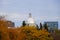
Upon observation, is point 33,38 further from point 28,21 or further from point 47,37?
point 28,21

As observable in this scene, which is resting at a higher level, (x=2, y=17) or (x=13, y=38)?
(x=2, y=17)

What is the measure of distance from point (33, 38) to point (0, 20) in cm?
1725

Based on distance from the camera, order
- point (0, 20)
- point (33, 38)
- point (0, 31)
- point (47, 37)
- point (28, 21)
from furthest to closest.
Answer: point (28, 21) → point (47, 37) → point (33, 38) → point (0, 20) → point (0, 31)

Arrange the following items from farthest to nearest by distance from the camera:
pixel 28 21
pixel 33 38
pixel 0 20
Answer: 1. pixel 28 21
2. pixel 33 38
3. pixel 0 20

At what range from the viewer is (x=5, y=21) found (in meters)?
38.2

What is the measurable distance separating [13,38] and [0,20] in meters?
3.29

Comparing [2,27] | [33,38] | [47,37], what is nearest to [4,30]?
[2,27]

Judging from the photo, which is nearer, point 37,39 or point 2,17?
point 2,17

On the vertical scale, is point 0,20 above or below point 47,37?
above

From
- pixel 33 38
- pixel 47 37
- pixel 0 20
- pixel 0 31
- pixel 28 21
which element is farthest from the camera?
pixel 28 21

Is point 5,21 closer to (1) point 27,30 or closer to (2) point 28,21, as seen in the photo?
(1) point 27,30

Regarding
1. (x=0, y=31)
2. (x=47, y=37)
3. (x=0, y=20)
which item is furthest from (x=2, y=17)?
(x=47, y=37)

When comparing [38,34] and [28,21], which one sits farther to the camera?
[28,21]

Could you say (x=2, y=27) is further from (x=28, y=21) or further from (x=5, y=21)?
(x=28, y=21)
